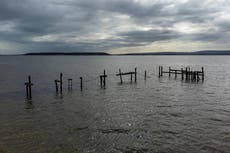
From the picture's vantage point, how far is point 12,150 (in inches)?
527

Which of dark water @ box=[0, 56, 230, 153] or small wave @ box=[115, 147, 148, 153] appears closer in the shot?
small wave @ box=[115, 147, 148, 153]

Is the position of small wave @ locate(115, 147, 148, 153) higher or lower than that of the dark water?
lower

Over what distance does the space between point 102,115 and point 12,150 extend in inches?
351

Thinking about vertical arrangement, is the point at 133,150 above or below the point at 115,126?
below

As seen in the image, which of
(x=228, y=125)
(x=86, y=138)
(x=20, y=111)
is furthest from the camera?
(x=20, y=111)

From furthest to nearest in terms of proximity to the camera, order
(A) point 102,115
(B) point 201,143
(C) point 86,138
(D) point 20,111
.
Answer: (D) point 20,111 → (A) point 102,115 → (C) point 86,138 → (B) point 201,143

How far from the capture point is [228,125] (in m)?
17.8

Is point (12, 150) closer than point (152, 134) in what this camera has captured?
Yes

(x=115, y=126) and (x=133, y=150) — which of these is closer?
(x=133, y=150)

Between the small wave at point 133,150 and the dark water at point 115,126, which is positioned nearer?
the small wave at point 133,150

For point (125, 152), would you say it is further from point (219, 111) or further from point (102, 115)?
point (219, 111)

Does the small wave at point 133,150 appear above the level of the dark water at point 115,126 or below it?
below

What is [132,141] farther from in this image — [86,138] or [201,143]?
[201,143]

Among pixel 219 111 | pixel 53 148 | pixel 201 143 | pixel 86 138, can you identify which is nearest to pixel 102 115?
pixel 86 138
